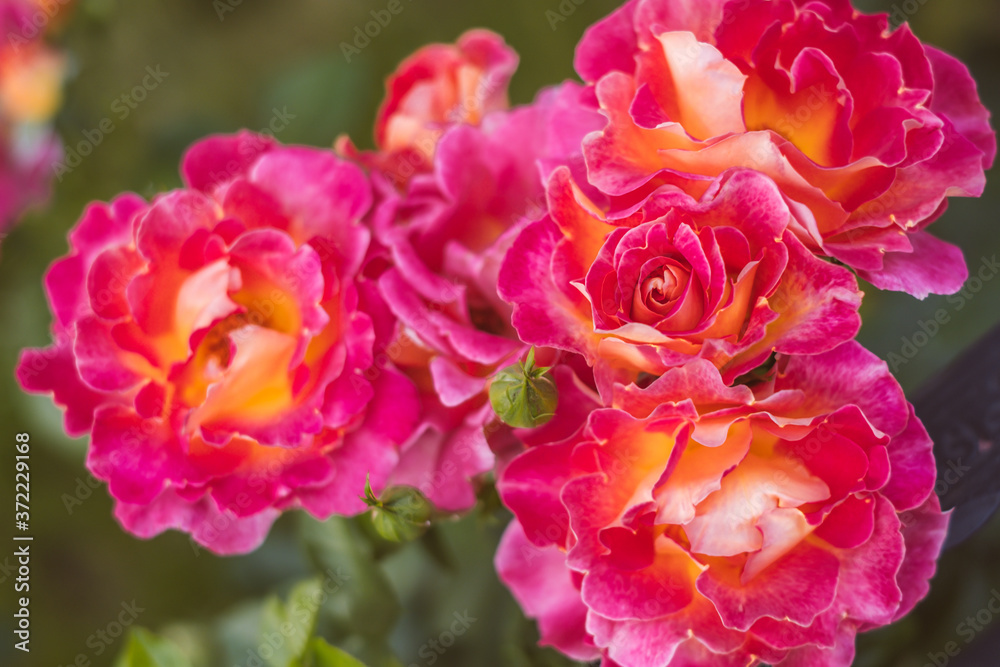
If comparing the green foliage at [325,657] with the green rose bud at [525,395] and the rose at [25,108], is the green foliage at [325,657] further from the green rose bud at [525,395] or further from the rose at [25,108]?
the rose at [25,108]

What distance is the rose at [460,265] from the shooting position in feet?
1.35

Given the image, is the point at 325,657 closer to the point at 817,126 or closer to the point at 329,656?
the point at 329,656

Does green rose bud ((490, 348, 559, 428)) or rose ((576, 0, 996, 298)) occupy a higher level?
rose ((576, 0, 996, 298))

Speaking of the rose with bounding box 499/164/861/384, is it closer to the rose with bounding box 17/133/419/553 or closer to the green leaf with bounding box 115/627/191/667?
the rose with bounding box 17/133/419/553

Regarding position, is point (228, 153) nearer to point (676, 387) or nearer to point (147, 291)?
point (147, 291)

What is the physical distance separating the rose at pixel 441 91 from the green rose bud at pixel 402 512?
0.20 m

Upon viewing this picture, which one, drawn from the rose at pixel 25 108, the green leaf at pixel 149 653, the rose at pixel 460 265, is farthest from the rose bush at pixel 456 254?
the rose at pixel 25 108

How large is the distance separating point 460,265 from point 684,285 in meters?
0.14

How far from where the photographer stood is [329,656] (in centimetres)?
46

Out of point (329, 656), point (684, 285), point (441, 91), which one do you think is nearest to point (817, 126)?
point (684, 285)

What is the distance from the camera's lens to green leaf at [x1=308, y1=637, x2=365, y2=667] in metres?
0.45

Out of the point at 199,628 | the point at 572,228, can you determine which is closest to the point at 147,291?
the point at 572,228

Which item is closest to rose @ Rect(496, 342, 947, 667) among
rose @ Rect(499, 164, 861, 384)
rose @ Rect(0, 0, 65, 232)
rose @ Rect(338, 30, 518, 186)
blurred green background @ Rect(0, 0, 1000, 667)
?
rose @ Rect(499, 164, 861, 384)

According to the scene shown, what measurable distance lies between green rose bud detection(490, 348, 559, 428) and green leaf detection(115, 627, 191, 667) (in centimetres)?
30
